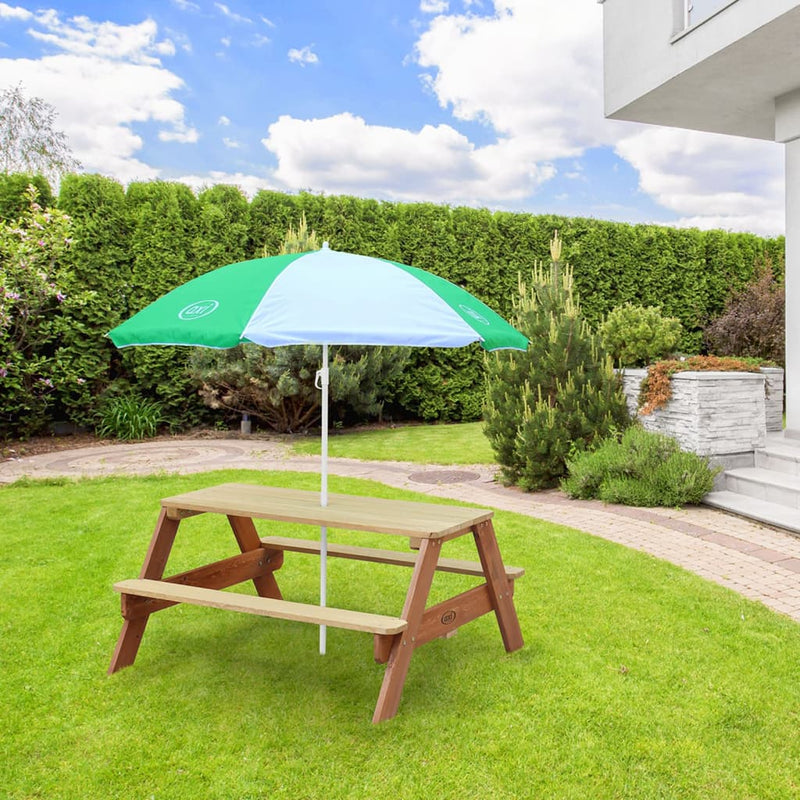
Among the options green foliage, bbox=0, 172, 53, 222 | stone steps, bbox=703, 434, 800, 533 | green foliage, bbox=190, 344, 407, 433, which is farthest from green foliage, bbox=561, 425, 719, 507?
green foliage, bbox=0, 172, 53, 222

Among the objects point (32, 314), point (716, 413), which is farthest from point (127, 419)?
point (716, 413)

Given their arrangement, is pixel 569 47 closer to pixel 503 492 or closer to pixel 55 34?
pixel 503 492

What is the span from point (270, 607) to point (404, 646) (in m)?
0.61

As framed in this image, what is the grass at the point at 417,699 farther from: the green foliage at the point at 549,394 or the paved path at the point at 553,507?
the green foliage at the point at 549,394

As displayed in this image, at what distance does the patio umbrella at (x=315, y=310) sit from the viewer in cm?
286

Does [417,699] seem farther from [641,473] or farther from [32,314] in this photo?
[32,314]

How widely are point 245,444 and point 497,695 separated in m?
8.03

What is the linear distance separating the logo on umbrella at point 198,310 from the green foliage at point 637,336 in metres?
5.79

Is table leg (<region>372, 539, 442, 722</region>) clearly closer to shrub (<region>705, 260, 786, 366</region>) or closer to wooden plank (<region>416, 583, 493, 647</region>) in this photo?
wooden plank (<region>416, 583, 493, 647</region>)

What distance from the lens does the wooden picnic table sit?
3.05 metres

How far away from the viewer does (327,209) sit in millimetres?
12664

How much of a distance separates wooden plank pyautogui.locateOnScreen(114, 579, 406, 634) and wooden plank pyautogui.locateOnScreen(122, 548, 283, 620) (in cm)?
12

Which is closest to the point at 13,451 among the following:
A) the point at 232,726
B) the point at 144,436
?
the point at 144,436

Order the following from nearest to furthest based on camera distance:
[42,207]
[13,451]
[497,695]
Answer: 1. [497,695]
2. [13,451]
3. [42,207]
